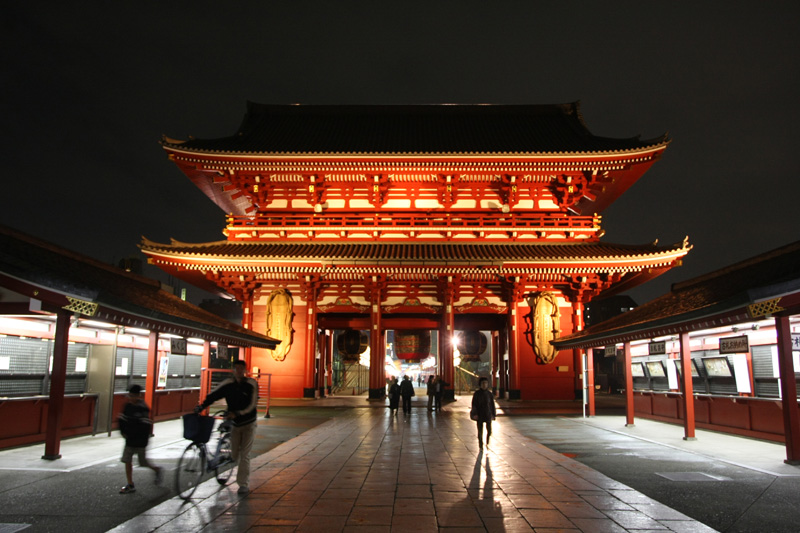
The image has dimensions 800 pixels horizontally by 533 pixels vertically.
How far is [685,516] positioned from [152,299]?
1243 cm

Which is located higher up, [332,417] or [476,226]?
[476,226]

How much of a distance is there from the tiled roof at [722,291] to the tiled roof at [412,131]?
10406 millimetres

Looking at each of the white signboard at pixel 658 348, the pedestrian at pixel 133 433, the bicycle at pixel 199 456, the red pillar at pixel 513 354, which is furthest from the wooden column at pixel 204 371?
the white signboard at pixel 658 348

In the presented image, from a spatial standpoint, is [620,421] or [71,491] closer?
[71,491]

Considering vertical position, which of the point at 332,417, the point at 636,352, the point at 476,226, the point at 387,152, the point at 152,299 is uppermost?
the point at 387,152

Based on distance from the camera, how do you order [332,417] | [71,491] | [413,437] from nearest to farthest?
[71,491] < [413,437] < [332,417]

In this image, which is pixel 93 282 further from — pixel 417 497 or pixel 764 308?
pixel 764 308

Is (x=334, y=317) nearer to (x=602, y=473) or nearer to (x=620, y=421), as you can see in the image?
(x=620, y=421)

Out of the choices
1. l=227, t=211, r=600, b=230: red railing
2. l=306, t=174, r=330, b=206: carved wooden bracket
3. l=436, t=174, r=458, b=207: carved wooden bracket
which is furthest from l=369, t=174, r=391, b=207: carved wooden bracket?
l=436, t=174, r=458, b=207: carved wooden bracket

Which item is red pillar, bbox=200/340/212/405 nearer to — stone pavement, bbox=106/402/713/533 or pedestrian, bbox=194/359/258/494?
stone pavement, bbox=106/402/713/533

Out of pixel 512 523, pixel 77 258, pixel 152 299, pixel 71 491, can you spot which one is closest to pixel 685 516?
pixel 512 523

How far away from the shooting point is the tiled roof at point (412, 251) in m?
22.0

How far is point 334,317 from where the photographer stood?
2569 centimetres

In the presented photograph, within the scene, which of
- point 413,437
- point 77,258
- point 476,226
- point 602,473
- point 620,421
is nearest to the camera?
point 602,473
